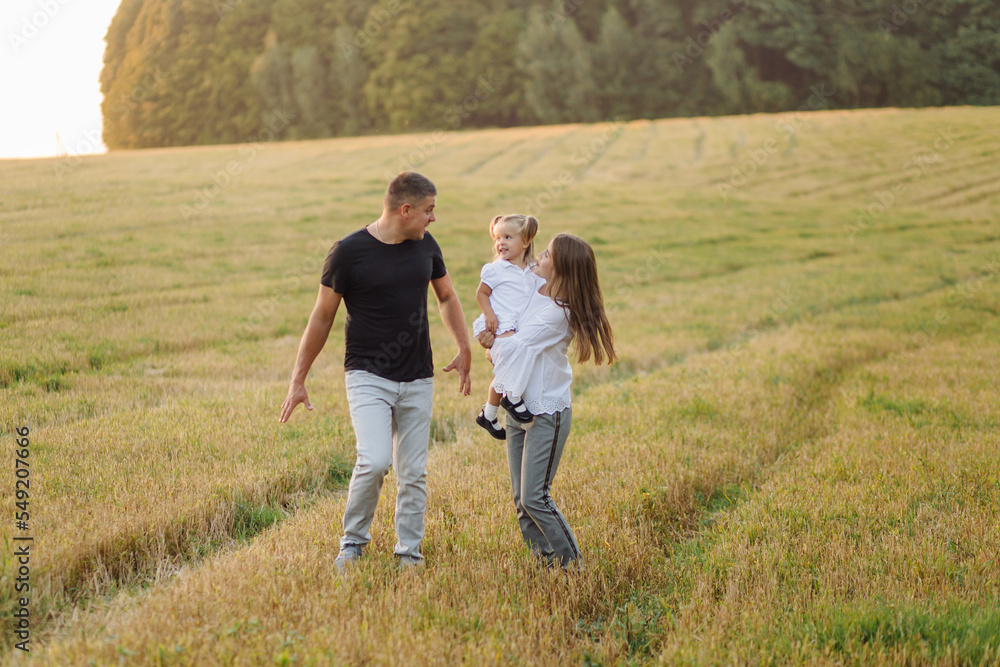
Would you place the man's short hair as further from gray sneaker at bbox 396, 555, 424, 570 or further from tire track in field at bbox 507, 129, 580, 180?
tire track in field at bbox 507, 129, 580, 180

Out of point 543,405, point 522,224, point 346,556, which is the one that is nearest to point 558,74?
point 522,224

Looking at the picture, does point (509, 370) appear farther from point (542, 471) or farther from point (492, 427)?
point (542, 471)

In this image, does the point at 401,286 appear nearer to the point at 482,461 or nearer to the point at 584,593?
the point at 584,593

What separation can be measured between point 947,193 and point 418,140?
31.3 m

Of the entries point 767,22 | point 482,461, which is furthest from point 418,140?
point 482,461

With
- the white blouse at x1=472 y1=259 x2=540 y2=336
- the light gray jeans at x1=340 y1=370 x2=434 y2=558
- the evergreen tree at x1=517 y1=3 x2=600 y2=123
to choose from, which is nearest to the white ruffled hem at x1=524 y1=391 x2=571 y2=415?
the white blouse at x1=472 y1=259 x2=540 y2=336

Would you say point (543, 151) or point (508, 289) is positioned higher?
point (508, 289)

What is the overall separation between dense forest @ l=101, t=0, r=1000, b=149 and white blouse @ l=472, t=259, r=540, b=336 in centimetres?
6535

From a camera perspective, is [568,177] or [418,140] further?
[418,140]

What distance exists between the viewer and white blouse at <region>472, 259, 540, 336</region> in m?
5.00

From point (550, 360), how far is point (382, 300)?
1211mm

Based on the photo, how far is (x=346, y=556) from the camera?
5.00 meters

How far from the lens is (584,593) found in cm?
472

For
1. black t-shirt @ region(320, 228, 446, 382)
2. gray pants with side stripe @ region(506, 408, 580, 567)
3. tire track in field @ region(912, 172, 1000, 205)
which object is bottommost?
tire track in field @ region(912, 172, 1000, 205)
